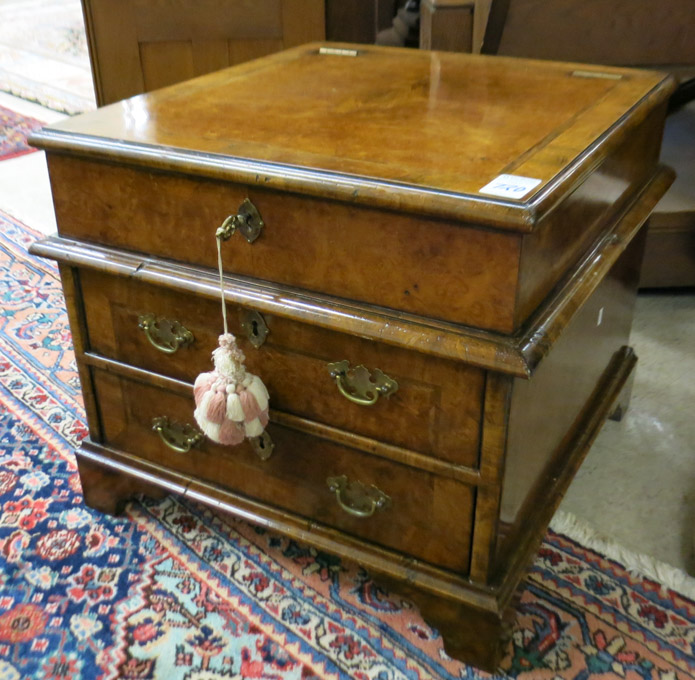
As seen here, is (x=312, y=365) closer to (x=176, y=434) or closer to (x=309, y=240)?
(x=309, y=240)

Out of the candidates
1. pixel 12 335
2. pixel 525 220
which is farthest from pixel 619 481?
pixel 12 335

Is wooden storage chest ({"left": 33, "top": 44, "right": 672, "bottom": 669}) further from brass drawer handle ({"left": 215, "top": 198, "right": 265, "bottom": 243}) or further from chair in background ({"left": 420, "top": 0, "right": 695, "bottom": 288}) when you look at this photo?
chair in background ({"left": 420, "top": 0, "right": 695, "bottom": 288})

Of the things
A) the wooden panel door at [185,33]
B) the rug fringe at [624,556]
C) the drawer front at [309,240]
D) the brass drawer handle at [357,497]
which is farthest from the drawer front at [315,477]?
the wooden panel door at [185,33]

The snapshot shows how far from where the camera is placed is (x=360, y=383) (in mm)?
1013

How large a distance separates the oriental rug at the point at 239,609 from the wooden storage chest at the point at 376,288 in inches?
3.6

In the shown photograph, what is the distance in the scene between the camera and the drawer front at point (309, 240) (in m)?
0.87

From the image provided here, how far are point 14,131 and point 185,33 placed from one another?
5.03 feet

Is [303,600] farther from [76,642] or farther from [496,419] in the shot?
[496,419]

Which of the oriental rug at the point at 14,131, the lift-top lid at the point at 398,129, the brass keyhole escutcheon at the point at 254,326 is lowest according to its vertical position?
the oriental rug at the point at 14,131

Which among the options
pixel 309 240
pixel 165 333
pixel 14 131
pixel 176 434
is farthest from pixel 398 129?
pixel 14 131

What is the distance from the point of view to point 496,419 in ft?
3.07

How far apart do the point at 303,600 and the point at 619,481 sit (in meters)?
0.62

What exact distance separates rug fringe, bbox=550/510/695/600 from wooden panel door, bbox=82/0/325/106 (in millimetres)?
1479

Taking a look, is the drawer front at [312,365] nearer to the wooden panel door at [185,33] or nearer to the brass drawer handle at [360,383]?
the brass drawer handle at [360,383]
